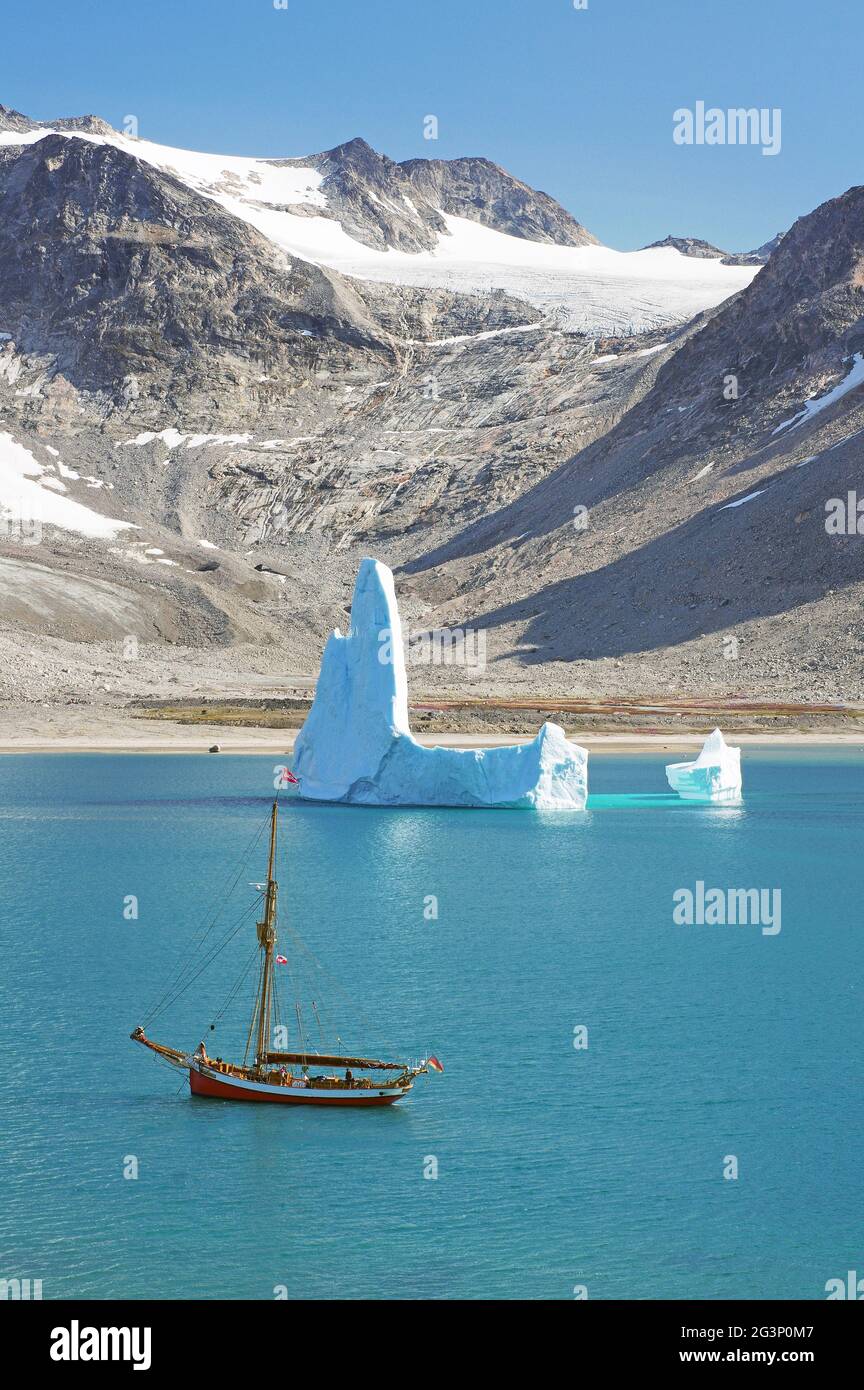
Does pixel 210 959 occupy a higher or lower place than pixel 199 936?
lower

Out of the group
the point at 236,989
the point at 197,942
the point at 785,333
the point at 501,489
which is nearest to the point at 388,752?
the point at 197,942

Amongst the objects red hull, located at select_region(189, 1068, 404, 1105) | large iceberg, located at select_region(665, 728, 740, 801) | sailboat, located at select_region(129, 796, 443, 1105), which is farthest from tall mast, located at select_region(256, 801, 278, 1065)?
large iceberg, located at select_region(665, 728, 740, 801)

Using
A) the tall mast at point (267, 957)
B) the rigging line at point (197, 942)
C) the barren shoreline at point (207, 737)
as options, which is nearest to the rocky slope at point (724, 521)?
the barren shoreline at point (207, 737)

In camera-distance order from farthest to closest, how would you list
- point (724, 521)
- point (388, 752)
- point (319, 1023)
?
point (724, 521) < point (388, 752) < point (319, 1023)

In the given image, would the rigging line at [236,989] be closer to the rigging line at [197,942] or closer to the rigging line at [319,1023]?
the rigging line at [197,942]

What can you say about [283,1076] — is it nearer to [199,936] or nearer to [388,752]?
[199,936]

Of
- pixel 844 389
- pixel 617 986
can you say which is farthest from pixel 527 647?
pixel 617 986
